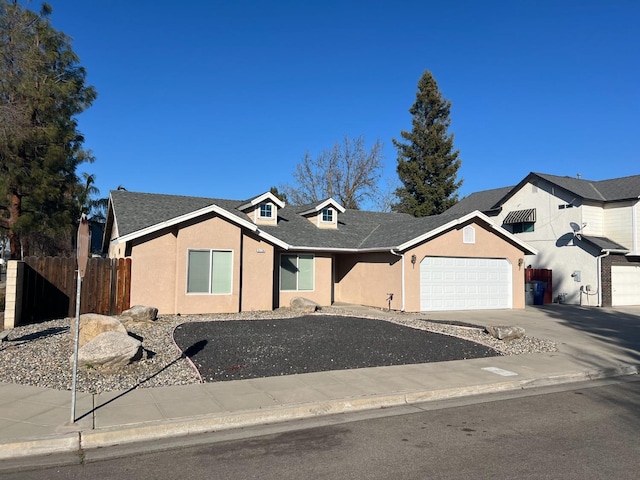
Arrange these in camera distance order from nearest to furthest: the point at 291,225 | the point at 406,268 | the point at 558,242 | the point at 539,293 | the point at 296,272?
the point at 406,268 → the point at 296,272 → the point at 291,225 → the point at 539,293 → the point at 558,242

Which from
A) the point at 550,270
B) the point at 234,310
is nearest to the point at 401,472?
the point at 234,310

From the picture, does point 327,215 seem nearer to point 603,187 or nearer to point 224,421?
point 603,187

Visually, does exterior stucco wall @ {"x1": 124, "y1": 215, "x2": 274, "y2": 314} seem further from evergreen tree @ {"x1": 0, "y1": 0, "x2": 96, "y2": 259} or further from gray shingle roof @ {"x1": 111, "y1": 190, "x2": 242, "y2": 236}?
evergreen tree @ {"x1": 0, "y1": 0, "x2": 96, "y2": 259}

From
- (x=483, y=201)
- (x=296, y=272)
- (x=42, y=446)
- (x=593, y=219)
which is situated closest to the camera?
(x=42, y=446)

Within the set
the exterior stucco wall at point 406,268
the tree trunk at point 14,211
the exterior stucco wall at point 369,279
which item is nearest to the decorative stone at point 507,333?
the exterior stucco wall at point 406,268

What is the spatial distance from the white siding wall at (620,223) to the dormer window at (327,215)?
1577 centimetres

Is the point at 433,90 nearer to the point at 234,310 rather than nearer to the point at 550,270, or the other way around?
the point at 550,270

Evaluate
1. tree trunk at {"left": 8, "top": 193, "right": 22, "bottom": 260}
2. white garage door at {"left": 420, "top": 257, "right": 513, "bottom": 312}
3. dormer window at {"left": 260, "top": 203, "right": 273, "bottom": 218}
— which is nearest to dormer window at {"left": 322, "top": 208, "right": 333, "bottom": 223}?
dormer window at {"left": 260, "top": 203, "right": 273, "bottom": 218}

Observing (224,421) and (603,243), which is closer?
(224,421)

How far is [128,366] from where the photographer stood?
8719 millimetres

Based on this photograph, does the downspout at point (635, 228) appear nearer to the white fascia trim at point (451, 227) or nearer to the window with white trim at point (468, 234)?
the white fascia trim at point (451, 227)

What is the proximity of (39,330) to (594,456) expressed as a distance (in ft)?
41.0

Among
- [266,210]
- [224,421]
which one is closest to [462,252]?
[266,210]

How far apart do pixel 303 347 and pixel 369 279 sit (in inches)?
412
